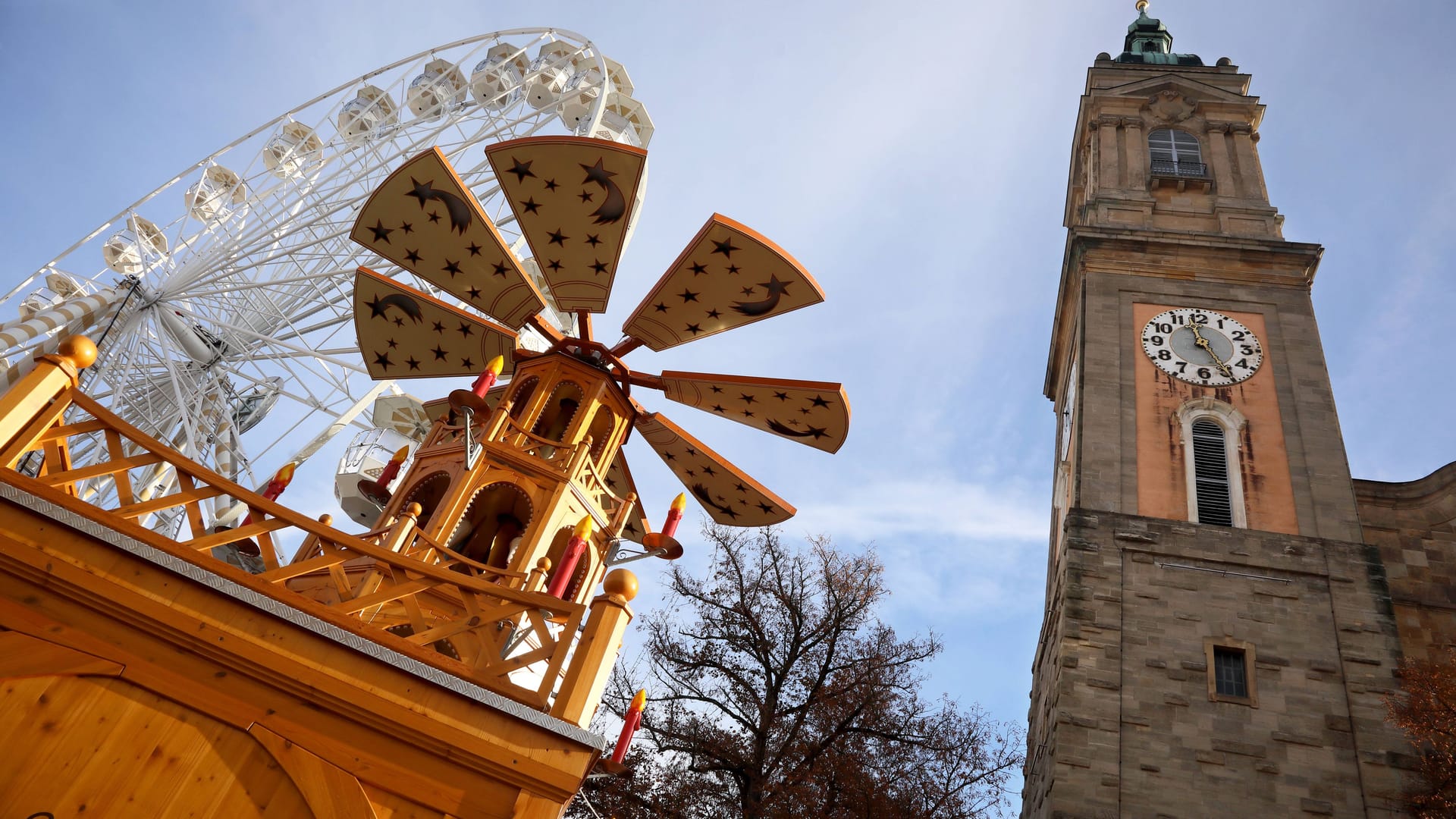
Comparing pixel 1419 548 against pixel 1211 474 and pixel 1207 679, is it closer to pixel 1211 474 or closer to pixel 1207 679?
pixel 1211 474

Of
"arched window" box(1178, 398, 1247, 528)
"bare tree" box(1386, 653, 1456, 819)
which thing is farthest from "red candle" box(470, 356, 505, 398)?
"arched window" box(1178, 398, 1247, 528)

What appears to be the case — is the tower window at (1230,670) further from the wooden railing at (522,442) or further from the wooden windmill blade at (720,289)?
the wooden railing at (522,442)

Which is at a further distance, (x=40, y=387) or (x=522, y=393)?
(x=522, y=393)

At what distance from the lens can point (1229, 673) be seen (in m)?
19.6

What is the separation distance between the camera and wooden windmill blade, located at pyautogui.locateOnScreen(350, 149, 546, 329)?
1174 cm

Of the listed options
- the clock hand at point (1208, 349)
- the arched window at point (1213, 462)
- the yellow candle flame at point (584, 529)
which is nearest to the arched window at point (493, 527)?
the yellow candle flame at point (584, 529)

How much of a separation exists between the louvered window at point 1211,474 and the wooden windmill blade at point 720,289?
14.5 meters

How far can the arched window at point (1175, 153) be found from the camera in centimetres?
3042

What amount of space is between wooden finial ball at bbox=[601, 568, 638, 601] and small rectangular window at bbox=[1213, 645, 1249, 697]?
16.5 m

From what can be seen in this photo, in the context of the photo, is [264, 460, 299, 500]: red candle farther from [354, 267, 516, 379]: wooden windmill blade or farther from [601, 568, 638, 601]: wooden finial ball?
[601, 568, 638, 601]: wooden finial ball

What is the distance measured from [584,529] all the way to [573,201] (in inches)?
164

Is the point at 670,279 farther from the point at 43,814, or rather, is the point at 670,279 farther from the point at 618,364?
the point at 43,814

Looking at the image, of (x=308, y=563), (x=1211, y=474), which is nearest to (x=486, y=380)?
(x=308, y=563)

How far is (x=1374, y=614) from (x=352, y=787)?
20.9 m
